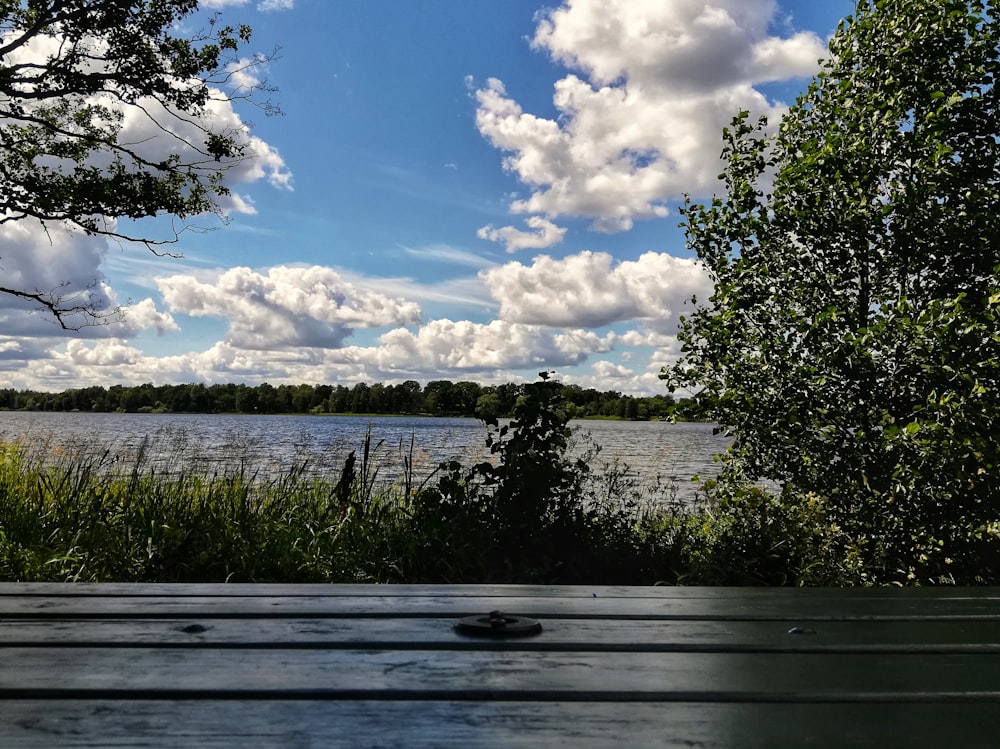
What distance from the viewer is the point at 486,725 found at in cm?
112

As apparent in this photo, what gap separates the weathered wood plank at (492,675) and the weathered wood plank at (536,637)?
5 centimetres

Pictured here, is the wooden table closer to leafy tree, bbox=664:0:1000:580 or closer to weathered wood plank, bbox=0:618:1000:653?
weathered wood plank, bbox=0:618:1000:653

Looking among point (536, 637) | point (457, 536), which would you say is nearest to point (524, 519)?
point (457, 536)

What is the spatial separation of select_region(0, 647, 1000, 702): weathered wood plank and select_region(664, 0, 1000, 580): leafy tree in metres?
3.32

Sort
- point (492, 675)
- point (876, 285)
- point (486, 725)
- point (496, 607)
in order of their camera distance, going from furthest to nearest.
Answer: point (876, 285), point (496, 607), point (492, 675), point (486, 725)

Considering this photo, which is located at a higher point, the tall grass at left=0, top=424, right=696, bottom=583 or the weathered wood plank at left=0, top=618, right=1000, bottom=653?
the weathered wood plank at left=0, top=618, right=1000, bottom=653

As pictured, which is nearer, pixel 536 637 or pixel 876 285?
pixel 536 637

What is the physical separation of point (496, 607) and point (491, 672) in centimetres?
58

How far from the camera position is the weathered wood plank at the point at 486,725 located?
1054 millimetres

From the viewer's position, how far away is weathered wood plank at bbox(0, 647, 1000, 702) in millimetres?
1255

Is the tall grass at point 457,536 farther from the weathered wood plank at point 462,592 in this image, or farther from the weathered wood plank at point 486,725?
the weathered wood plank at point 486,725

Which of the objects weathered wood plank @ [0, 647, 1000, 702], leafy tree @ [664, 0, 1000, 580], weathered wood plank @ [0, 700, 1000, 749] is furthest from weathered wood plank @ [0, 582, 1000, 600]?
leafy tree @ [664, 0, 1000, 580]

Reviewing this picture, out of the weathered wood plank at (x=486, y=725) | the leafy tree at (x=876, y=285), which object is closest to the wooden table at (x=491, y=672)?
the weathered wood plank at (x=486, y=725)

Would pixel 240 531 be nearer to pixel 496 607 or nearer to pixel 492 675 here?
pixel 496 607
